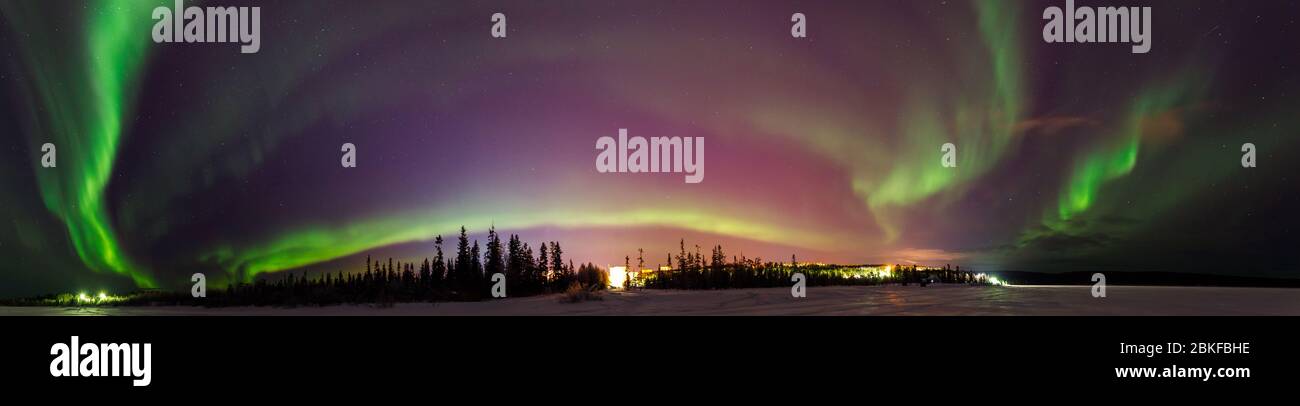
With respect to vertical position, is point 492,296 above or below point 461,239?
below

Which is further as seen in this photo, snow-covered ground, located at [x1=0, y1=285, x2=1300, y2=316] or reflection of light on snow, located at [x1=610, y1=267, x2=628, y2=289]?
reflection of light on snow, located at [x1=610, y1=267, x2=628, y2=289]

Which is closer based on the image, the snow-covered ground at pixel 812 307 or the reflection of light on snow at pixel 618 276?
the snow-covered ground at pixel 812 307

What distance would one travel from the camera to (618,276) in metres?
25.4

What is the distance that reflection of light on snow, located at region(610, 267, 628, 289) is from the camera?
24.4 meters

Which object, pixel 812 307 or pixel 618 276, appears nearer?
pixel 812 307

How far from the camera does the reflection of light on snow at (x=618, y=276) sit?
960 inches

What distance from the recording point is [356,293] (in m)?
20.0
